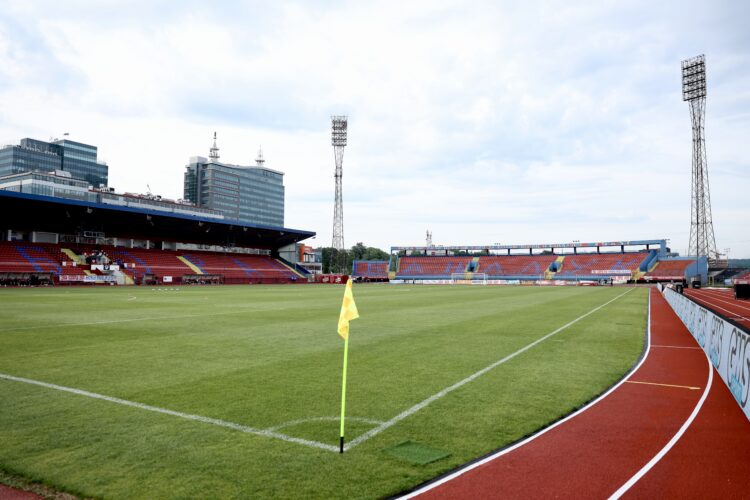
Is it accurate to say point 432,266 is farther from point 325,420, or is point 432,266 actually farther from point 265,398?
point 325,420

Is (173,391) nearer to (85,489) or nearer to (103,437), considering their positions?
(103,437)

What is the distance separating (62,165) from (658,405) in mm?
182347

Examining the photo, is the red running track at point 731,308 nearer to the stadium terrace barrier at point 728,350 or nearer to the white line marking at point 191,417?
the stadium terrace barrier at point 728,350

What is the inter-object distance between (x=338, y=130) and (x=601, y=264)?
59.8 meters

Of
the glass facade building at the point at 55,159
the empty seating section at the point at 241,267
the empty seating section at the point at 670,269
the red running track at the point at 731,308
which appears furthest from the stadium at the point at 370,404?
the glass facade building at the point at 55,159

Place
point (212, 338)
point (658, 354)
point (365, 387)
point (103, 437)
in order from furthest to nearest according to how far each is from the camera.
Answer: point (212, 338) < point (658, 354) < point (365, 387) < point (103, 437)

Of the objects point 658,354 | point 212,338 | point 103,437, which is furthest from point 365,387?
point 658,354

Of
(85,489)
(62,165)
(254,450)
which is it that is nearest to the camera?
(85,489)

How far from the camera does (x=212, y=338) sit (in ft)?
47.3

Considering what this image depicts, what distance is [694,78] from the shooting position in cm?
6425

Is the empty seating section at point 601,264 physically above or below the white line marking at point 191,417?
above

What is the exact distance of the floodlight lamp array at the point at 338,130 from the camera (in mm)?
80562

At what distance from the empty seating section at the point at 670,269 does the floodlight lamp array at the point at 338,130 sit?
62178 millimetres

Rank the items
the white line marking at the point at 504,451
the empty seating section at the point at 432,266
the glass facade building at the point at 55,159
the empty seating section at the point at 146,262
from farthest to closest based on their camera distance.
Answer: the glass facade building at the point at 55,159
the empty seating section at the point at 432,266
the empty seating section at the point at 146,262
the white line marking at the point at 504,451
